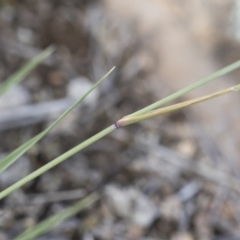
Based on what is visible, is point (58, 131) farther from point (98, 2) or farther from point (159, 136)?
point (98, 2)

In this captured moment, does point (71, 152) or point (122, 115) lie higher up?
point (122, 115)

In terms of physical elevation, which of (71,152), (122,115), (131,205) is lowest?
(71,152)

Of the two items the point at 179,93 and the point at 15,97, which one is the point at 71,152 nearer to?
the point at 179,93

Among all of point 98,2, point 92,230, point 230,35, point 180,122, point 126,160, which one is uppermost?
point 98,2

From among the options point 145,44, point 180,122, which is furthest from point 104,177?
point 145,44

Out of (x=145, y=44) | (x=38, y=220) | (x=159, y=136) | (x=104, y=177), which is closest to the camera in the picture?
(x=38, y=220)

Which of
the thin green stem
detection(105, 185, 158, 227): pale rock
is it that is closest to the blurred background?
detection(105, 185, 158, 227): pale rock

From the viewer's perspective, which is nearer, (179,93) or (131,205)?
(179,93)

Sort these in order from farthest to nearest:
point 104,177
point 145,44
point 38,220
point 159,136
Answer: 1. point 145,44
2. point 159,136
3. point 104,177
4. point 38,220

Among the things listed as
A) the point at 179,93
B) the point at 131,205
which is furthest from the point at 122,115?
the point at 179,93
